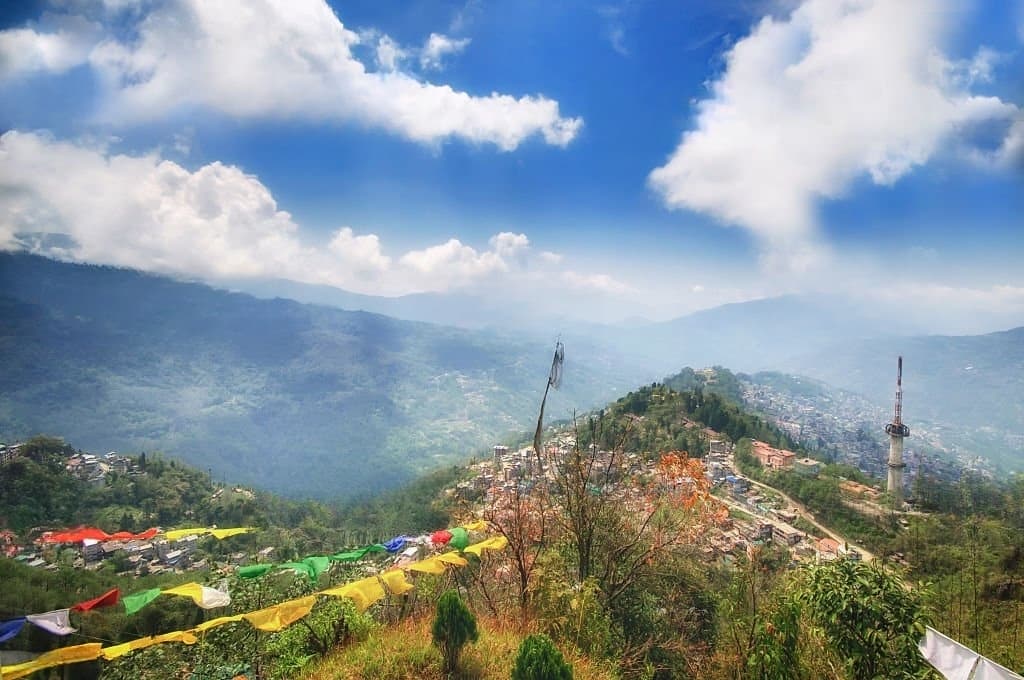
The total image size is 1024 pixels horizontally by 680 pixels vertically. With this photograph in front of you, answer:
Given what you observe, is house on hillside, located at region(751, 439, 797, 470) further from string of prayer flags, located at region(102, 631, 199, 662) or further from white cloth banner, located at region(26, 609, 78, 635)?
white cloth banner, located at region(26, 609, 78, 635)

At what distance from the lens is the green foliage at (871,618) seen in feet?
16.0

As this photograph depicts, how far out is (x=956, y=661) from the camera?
500 cm

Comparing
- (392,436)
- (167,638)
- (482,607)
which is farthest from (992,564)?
(392,436)

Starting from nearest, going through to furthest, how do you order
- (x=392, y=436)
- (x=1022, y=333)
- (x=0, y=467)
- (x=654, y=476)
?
(x=654, y=476) < (x=0, y=467) < (x=392, y=436) < (x=1022, y=333)

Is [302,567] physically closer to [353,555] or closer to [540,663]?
[353,555]

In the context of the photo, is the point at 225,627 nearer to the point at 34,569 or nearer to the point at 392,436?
the point at 34,569

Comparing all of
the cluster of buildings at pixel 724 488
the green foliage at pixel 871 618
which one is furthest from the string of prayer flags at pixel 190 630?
the cluster of buildings at pixel 724 488

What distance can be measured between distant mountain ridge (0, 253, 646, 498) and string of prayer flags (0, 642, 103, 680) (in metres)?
87.0

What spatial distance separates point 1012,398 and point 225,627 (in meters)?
229

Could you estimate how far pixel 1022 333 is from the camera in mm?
189750

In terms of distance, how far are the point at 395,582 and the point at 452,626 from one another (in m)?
1.54

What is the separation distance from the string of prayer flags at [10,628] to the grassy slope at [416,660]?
3188 mm

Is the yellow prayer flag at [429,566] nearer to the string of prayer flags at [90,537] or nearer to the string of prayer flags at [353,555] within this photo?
the string of prayer flags at [353,555]

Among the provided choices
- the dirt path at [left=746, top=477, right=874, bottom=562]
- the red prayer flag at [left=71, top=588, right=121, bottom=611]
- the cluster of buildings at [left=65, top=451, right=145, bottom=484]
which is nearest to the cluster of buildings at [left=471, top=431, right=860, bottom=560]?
the dirt path at [left=746, top=477, right=874, bottom=562]
